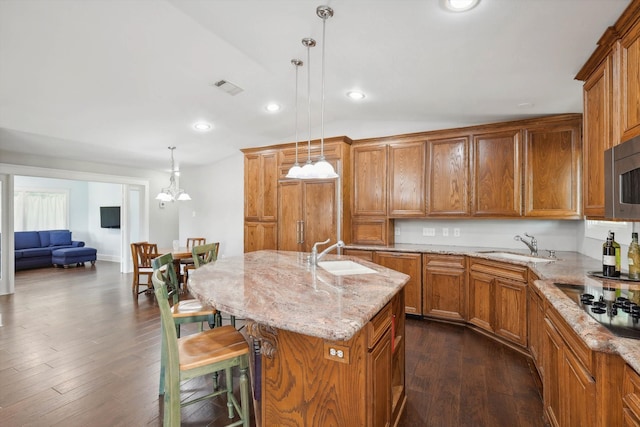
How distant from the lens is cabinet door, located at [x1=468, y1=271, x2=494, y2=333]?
315cm

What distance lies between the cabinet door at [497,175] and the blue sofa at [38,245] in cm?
929

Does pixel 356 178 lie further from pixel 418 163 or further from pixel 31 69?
pixel 31 69

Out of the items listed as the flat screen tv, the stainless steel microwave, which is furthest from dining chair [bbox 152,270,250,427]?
the flat screen tv

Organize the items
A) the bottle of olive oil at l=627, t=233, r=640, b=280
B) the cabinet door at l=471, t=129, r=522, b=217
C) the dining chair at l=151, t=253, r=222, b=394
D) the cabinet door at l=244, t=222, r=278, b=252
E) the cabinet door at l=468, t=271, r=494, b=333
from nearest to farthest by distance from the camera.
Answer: the bottle of olive oil at l=627, t=233, r=640, b=280 < the dining chair at l=151, t=253, r=222, b=394 < the cabinet door at l=468, t=271, r=494, b=333 < the cabinet door at l=471, t=129, r=522, b=217 < the cabinet door at l=244, t=222, r=278, b=252

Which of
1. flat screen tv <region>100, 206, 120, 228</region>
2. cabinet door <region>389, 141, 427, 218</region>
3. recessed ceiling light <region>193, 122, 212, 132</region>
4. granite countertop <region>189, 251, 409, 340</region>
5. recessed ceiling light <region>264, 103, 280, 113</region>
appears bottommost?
granite countertop <region>189, 251, 409, 340</region>

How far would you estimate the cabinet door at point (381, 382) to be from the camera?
1.38 meters

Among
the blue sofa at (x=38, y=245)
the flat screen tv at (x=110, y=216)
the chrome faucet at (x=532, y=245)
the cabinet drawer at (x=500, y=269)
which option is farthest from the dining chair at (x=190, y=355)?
the flat screen tv at (x=110, y=216)

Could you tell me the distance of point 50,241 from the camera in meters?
7.85

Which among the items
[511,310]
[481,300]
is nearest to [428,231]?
[481,300]

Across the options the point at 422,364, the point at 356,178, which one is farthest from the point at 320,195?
the point at 422,364

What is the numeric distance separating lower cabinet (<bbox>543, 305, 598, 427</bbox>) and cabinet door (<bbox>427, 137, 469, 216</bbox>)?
206cm

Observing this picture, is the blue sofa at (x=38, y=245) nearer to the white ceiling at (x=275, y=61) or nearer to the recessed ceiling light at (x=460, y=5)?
the white ceiling at (x=275, y=61)

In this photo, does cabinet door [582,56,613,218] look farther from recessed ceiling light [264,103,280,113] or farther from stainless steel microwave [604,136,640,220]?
recessed ceiling light [264,103,280,113]

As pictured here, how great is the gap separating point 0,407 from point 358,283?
2.57 m
